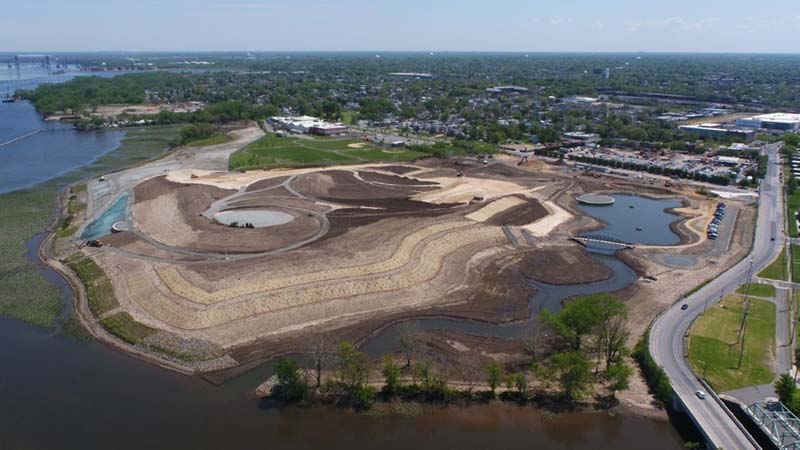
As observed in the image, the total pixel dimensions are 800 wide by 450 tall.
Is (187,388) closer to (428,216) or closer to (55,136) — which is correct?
(428,216)

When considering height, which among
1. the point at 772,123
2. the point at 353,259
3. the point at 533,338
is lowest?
the point at 533,338

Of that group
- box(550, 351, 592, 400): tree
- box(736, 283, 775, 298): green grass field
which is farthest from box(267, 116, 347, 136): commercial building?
box(550, 351, 592, 400): tree

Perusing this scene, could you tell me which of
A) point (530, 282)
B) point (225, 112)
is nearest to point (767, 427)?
point (530, 282)

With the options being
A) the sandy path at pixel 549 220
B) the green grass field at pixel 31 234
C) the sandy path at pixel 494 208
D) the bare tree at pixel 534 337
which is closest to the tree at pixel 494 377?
the bare tree at pixel 534 337

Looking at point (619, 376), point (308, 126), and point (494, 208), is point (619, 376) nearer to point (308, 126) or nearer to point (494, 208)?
point (494, 208)

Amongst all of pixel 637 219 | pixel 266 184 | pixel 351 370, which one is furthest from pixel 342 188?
pixel 351 370

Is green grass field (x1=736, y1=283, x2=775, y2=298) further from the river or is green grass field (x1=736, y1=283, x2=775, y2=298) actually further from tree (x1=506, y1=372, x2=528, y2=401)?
tree (x1=506, y1=372, x2=528, y2=401)

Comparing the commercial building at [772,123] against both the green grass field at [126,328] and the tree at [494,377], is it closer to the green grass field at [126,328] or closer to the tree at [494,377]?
the tree at [494,377]
